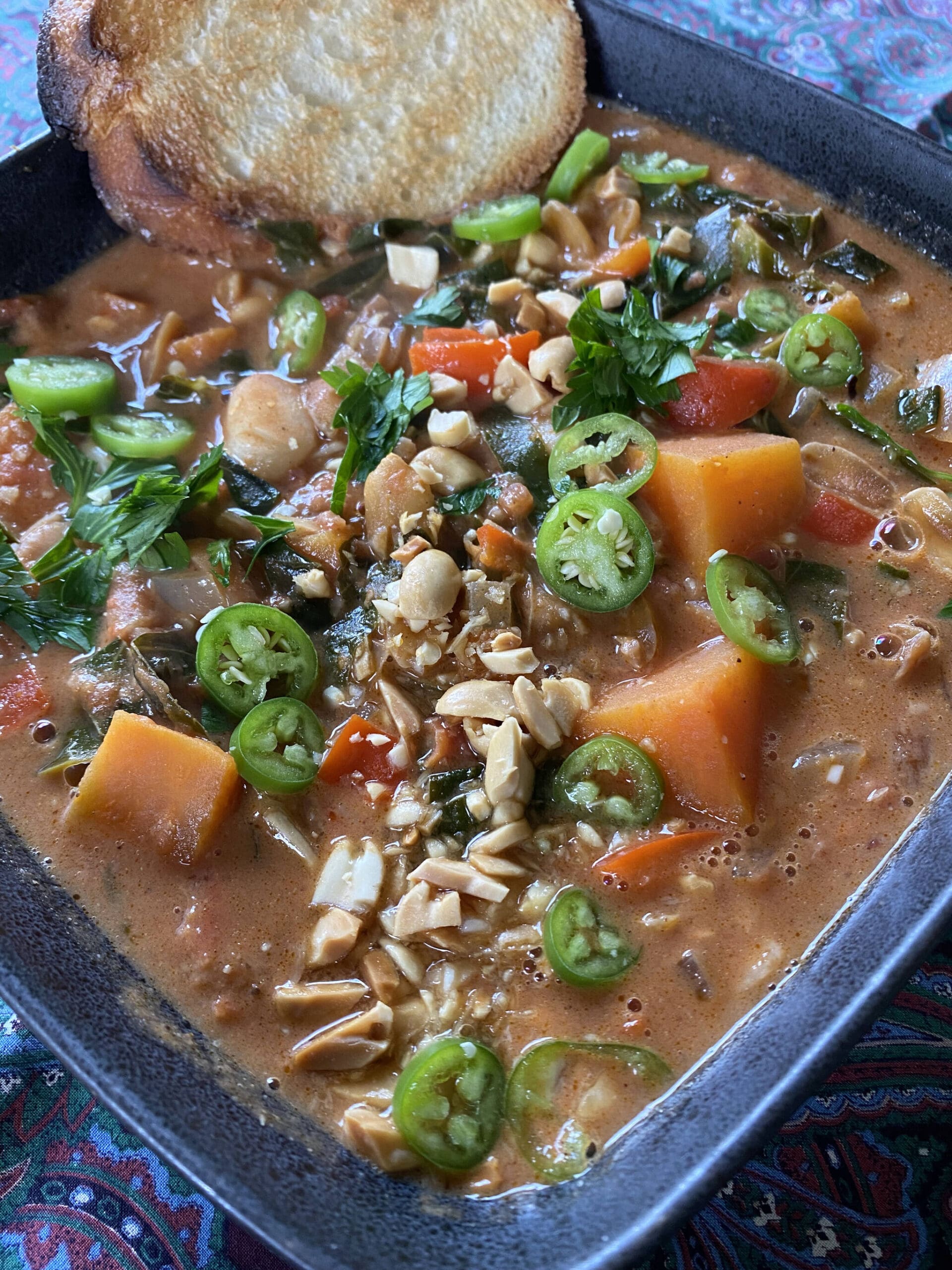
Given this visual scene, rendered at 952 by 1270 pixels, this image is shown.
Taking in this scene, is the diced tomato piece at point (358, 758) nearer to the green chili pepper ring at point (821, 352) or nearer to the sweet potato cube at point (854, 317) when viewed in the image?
the green chili pepper ring at point (821, 352)

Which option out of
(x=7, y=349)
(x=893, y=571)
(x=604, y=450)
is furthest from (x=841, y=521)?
(x=7, y=349)

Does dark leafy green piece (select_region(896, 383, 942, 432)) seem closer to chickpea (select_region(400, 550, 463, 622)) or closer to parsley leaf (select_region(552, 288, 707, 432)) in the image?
parsley leaf (select_region(552, 288, 707, 432))

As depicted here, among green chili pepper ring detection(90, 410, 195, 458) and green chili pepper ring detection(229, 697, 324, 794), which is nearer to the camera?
green chili pepper ring detection(229, 697, 324, 794)

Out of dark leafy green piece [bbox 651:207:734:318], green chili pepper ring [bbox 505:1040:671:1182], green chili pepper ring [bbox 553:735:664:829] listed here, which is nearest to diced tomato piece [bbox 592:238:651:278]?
dark leafy green piece [bbox 651:207:734:318]

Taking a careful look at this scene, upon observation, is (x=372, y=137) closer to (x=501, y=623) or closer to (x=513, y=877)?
(x=501, y=623)

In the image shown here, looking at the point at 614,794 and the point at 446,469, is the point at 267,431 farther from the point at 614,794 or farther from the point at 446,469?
the point at 614,794

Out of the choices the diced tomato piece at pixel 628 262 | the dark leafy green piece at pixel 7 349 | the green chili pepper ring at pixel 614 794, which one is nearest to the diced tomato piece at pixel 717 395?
the diced tomato piece at pixel 628 262

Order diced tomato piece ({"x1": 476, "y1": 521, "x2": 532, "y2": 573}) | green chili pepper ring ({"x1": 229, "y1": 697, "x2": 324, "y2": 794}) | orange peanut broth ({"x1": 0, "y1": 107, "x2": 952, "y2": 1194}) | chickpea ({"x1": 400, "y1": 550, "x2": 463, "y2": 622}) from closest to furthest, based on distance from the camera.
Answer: orange peanut broth ({"x1": 0, "y1": 107, "x2": 952, "y2": 1194}) < green chili pepper ring ({"x1": 229, "y1": 697, "x2": 324, "y2": 794}) < chickpea ({"x1": 400, "y1": 550, "x2": 463, "y2": 622}) < diced tomato piece ({"x1": 476, "y1": 521, "x2": 532, "y2": 573})
